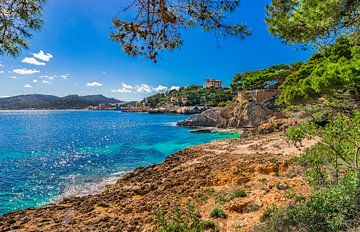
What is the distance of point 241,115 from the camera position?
4544cm

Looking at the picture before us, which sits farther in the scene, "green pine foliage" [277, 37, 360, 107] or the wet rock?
the wet rock

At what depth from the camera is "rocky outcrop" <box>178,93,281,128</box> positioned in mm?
43312

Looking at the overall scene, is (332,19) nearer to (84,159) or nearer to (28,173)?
(28,173)

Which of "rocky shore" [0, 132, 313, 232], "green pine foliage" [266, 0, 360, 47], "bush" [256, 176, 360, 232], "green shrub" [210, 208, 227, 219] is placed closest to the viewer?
"bush" [256, 176, 360, 232]

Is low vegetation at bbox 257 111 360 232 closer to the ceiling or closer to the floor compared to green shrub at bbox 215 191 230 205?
closer to the ceiling

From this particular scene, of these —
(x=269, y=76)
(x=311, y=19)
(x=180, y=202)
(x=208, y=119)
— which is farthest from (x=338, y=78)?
(x=269, y=76)

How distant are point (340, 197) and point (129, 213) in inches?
270

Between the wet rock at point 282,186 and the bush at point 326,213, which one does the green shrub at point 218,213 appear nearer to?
the bush at point 326,213

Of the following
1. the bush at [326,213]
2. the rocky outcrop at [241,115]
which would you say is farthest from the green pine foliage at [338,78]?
the rocky outcrop at [241,115]

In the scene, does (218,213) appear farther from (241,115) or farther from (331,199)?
(241,115)

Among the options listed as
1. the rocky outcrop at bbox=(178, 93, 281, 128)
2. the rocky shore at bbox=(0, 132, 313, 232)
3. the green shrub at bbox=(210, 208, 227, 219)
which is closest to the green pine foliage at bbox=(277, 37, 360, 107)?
the rocky shore at bbox=(0, 132, 313, 232)

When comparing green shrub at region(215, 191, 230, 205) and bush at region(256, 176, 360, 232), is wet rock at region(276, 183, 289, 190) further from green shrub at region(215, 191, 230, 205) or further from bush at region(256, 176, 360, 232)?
bush at region(256, 176, 360, 232)

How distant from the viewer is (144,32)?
14.3 feet

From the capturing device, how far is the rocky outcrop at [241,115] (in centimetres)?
4331
